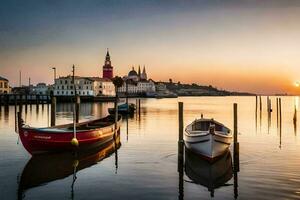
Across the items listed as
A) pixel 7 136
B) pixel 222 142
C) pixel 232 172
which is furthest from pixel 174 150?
pixel 7 136

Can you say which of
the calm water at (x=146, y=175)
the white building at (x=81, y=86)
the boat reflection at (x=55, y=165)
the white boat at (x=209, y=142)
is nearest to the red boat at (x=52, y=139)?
the boat reflection at (x=55, y=165)

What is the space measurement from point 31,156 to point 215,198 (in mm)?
13602

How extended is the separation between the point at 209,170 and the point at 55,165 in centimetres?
875

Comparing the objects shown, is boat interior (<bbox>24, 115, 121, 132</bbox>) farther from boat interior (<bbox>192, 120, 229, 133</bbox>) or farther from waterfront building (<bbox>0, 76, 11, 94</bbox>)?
waterfront building (<bbox>0, 76, 11, 94</bbox>)

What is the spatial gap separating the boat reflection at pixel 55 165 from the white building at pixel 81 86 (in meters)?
127

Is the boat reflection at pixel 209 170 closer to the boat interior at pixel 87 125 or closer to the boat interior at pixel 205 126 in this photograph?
the boat interior at pixel 205 126

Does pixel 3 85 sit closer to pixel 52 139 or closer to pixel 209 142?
pixel 52 139

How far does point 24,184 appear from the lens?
1758 cm

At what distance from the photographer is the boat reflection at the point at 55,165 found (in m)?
18.2

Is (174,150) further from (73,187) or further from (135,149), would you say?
(73,187)

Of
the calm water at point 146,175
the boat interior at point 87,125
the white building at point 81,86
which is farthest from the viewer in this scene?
the white building at point 81,86

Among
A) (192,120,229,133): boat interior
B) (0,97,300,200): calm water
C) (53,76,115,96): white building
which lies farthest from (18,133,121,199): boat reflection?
(53,76,115,96): white building

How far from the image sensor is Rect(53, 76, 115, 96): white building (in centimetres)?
15350

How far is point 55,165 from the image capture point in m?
21.8
